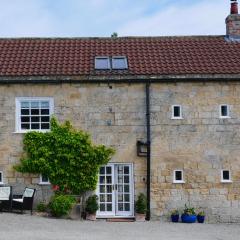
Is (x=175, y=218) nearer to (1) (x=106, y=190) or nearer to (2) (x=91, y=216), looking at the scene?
(1) (x=106, y=190)

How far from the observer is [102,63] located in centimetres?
2159

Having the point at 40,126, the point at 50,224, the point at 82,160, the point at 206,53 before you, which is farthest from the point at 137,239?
the point at 206,53

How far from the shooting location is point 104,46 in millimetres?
23297

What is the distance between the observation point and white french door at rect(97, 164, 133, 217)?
68.2 feet

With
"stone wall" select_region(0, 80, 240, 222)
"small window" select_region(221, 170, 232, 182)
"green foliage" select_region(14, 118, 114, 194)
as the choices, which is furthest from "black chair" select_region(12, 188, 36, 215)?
"small window" select_region(221, 170, 232, 182)

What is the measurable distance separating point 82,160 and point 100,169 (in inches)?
33.6

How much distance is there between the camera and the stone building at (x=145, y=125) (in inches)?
812

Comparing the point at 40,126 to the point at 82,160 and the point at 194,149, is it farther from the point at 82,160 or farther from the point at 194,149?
the point at 194,149

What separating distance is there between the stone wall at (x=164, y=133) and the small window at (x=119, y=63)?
87cm

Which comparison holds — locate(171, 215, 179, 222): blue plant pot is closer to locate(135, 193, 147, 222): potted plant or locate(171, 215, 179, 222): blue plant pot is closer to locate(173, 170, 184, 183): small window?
locate(135, 193, 147, 222): potted plant

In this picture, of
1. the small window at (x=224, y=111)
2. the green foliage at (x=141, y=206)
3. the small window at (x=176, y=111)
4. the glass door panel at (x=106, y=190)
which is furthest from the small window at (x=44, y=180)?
the small window at (x=224, y=111)

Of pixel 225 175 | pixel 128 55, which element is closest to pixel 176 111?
pixel 225 175

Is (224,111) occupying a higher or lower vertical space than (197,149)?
higher

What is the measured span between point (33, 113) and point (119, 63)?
3.95 meters
